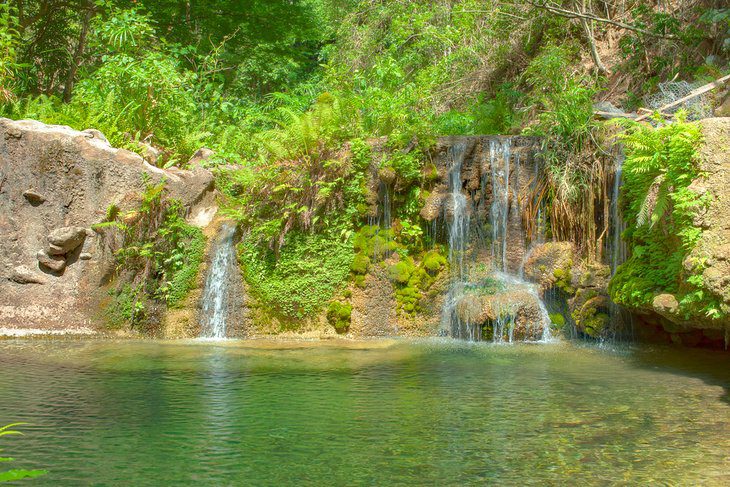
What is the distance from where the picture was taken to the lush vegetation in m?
11.6

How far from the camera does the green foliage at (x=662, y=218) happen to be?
326 inches

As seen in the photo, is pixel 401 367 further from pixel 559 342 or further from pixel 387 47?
pixel 387 47

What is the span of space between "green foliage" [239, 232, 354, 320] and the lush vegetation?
2cm

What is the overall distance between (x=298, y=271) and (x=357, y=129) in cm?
250

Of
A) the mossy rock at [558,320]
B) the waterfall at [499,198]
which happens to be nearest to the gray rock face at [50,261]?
the waterfall at [499,198]

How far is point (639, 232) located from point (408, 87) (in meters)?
7.45

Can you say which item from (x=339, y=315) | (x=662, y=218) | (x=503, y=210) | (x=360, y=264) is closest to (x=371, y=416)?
(x=662, y=218)

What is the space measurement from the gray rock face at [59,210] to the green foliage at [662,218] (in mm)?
6870

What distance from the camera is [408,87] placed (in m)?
16.3

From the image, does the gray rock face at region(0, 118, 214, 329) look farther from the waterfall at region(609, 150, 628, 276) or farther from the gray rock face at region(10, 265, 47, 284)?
the waterfall at region(609, 150, 628, 276)

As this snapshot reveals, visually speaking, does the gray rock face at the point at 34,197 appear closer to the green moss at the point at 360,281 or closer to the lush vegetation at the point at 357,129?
the lush vegetation at the point at 357,129

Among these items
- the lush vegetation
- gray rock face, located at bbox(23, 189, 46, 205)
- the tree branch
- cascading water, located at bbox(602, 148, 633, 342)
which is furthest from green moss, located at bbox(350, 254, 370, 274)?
the tree branch

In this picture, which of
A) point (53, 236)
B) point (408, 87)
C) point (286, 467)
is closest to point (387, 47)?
point (408, 87)

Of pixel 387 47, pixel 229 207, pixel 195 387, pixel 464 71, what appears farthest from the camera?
pixel 387 47
